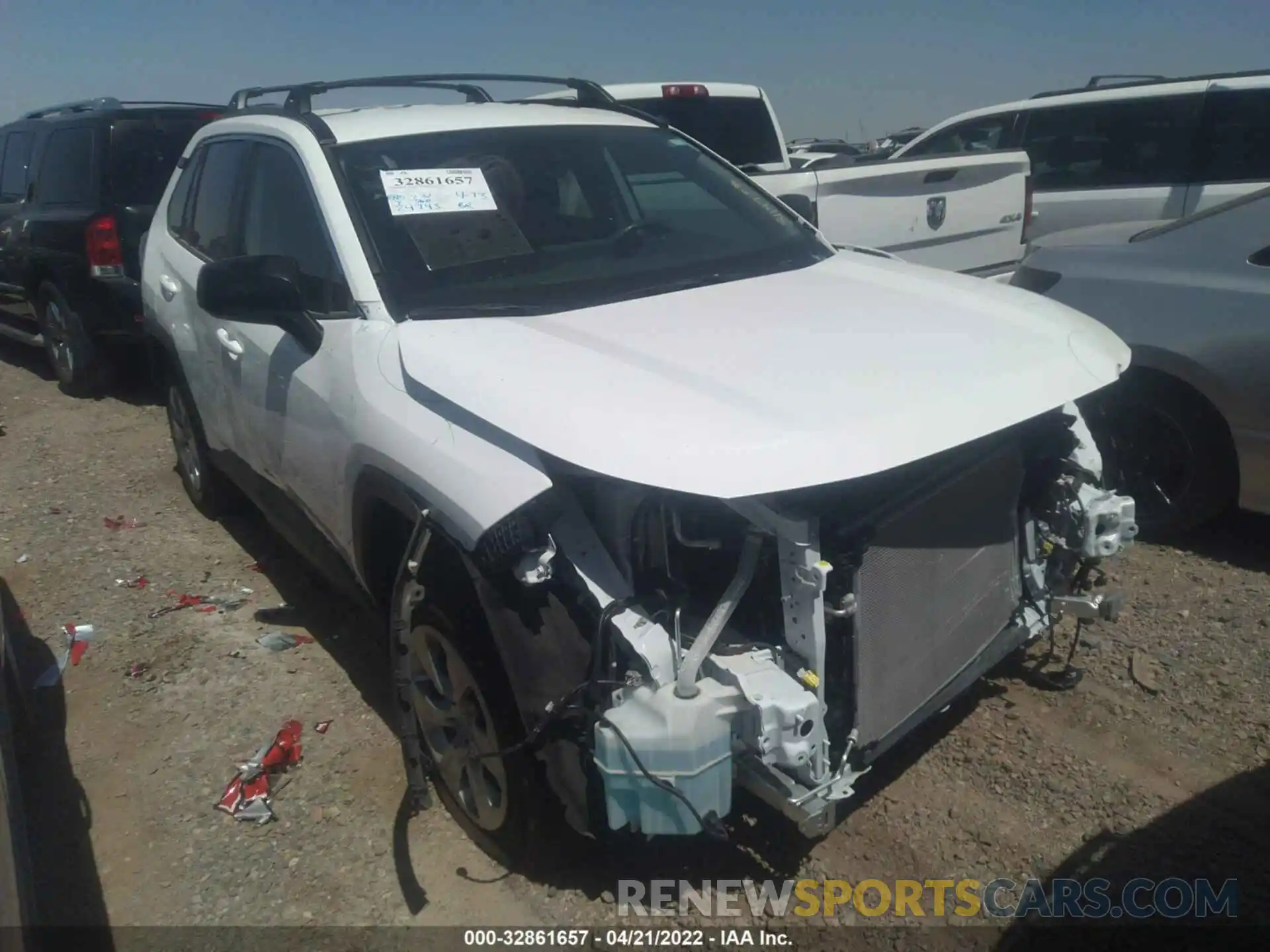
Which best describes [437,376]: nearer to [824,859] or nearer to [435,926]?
[435,926]

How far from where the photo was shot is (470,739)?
2.62 metres

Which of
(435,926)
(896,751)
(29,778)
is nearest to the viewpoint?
(435,926)

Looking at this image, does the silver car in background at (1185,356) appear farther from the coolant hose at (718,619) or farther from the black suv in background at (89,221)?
the black suv in background at (89,221)

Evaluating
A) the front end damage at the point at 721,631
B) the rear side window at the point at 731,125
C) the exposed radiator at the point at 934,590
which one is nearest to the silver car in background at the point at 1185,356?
the exposed radiator at the point at 934,590

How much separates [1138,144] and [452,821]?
6.47 m

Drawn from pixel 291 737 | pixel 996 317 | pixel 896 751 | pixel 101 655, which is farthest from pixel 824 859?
pixel 101 655

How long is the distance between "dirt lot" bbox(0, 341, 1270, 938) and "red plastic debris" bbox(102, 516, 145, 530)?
0.81 metres

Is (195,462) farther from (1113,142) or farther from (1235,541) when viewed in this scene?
(1113,142)

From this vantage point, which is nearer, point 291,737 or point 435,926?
point 435,926

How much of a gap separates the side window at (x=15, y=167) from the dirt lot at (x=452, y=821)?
5227mm

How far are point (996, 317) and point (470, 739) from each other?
1.87 metres

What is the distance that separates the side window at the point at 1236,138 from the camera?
244 inches

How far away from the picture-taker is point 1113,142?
22.6 feet

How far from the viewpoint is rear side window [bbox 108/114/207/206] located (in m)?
6.83
